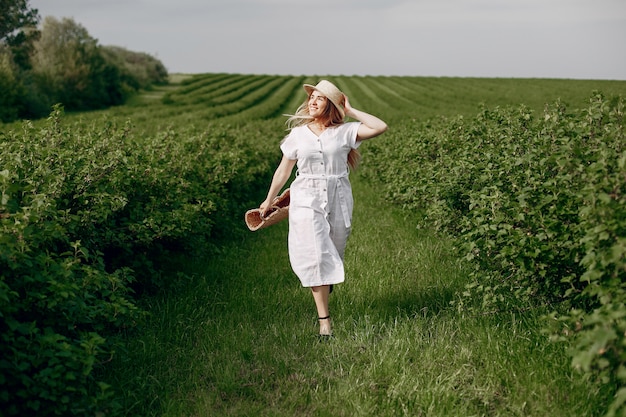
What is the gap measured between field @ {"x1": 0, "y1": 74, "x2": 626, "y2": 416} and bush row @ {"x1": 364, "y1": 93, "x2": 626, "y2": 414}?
2 cm

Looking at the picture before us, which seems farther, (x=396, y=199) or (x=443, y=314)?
(x=396, y=199)

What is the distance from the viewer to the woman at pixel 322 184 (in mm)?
4770

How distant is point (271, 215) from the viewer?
17.0ft

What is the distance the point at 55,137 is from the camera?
228 inches

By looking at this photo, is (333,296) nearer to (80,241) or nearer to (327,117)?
(327,117)

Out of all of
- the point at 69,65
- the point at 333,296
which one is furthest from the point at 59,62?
the point at 333,296

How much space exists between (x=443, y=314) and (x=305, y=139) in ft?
6.37

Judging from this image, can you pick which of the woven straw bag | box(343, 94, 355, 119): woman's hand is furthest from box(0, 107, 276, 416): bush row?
box(343, 94, 355, 119): woman's hand

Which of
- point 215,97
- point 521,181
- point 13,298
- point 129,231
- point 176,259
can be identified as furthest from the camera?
point 215,97

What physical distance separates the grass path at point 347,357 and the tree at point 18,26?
193 ft

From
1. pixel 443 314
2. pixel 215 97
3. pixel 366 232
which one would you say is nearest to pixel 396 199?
pixel 366 232

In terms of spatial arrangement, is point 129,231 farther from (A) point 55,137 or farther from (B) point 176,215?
(A) point 55,137

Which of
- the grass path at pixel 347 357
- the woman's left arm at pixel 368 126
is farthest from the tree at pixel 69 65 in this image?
the woman's left arm at pixel 368 126

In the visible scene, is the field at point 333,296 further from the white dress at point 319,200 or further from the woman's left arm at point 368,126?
the woman's left arm at point 368,126
